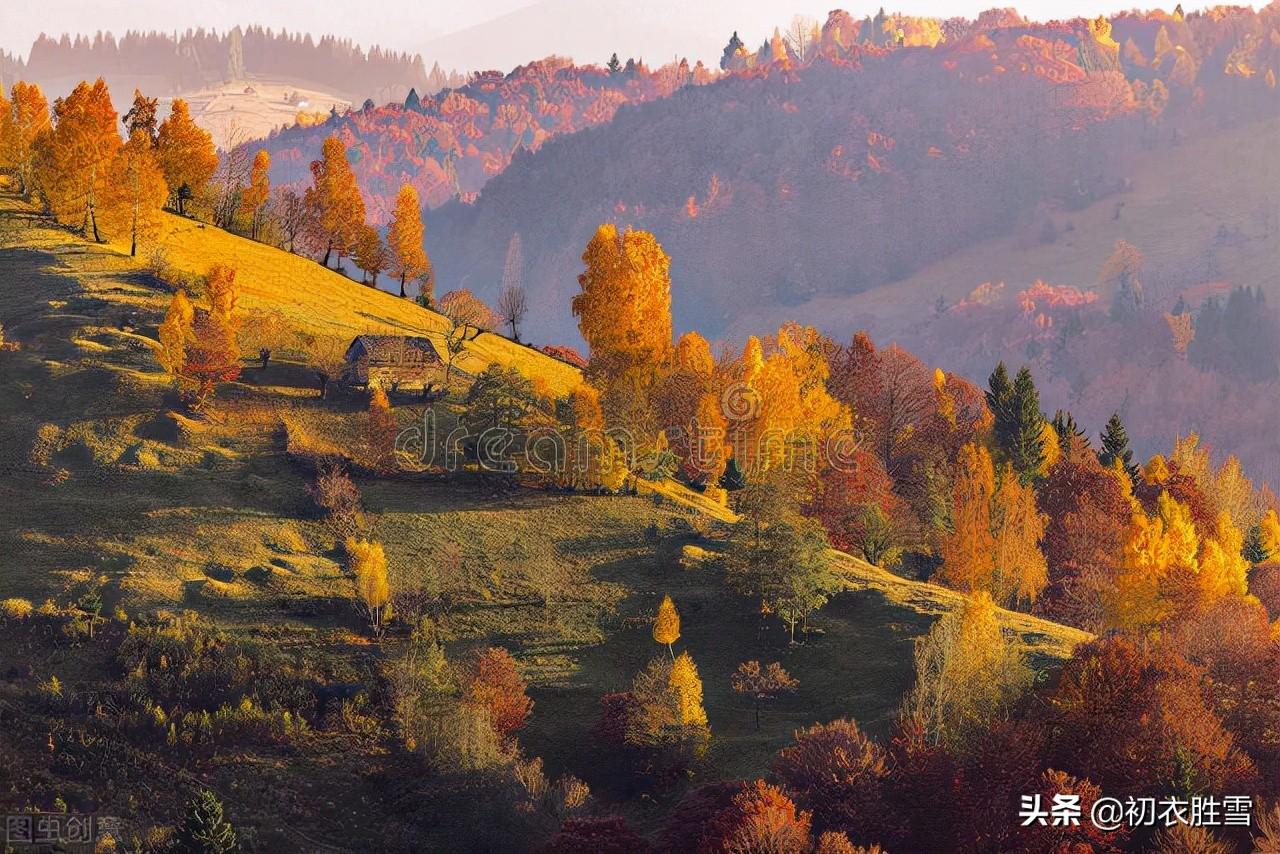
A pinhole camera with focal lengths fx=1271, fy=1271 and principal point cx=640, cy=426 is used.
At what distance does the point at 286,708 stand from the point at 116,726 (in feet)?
25.3

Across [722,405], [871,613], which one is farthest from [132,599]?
[722,405]

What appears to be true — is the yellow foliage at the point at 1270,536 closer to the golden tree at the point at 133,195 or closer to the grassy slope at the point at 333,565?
the grassy slope at the point at 333,565

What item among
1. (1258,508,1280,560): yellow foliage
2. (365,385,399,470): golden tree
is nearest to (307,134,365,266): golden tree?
(365,385,399,470): golden tree

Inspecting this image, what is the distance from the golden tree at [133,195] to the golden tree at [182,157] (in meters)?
11.3

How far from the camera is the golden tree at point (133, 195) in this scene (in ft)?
351

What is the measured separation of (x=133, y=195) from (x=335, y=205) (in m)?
21.1

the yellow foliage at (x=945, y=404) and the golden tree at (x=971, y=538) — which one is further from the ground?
the yellow foliage at (x=945, y=404)

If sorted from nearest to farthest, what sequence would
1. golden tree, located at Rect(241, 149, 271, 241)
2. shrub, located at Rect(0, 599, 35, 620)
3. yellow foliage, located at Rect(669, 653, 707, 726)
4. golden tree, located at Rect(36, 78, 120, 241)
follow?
yellow foliage, located at Rect(669, 653, 707, 726)
shrub, located at Rect(0, 599, 35, 620)
golden tree, located at Rect(36, 78, 120, 241)
golden tree, located at Rect(241, 149, 271, 241)

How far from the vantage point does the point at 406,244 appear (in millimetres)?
123188

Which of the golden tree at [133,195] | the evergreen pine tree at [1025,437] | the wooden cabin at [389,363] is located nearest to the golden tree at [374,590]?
the wooden cabin at [389,363]

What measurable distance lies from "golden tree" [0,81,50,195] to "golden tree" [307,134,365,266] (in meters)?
25.7

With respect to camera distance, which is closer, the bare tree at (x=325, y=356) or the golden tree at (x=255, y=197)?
the bare tree at (x=325, y=356)

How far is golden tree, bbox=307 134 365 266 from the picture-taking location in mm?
123438

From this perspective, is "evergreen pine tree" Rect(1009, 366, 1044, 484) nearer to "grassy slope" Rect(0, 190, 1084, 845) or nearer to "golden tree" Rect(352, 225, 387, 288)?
"grassy slope" Rect(0, 190, 1084, 845)
